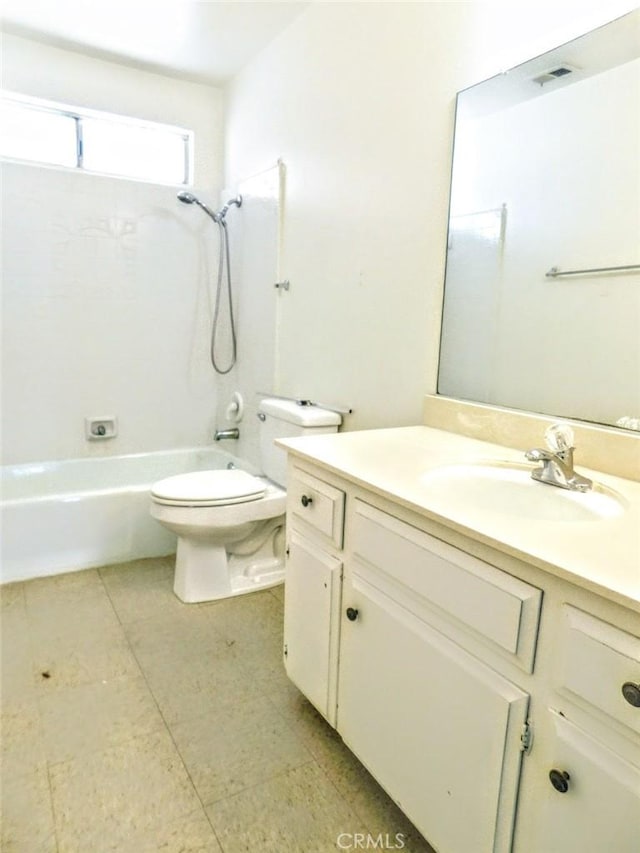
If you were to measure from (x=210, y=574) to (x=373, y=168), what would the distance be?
1654 mm

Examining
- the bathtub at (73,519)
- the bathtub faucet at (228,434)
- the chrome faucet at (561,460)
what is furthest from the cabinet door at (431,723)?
the bathtub faucet at (228,434)

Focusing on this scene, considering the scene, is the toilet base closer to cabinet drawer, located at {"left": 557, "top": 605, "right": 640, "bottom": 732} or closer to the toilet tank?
the toilet tank

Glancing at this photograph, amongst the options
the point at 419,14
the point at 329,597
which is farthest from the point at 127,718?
the point at 419,14

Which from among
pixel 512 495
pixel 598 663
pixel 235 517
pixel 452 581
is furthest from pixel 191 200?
pixel 598 663

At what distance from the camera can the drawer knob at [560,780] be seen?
744mm

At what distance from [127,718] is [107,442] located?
1.69 meters

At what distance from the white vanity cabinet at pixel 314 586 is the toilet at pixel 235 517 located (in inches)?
25.2

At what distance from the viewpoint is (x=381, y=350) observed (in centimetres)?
186

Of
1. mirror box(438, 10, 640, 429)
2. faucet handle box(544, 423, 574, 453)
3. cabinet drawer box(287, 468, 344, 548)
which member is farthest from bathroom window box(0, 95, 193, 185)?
faucet handle box(544, 423, 574, 453)

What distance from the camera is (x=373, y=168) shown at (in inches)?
72.9

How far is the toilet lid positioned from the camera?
79.1 inches

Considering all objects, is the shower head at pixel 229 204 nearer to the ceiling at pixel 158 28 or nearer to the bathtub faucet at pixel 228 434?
the ceiling at pixel 158 28

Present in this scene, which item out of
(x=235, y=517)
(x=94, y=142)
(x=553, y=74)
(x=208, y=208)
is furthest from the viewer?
(x=208, y=208)

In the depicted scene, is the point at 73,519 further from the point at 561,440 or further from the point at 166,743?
the point at 561,440
